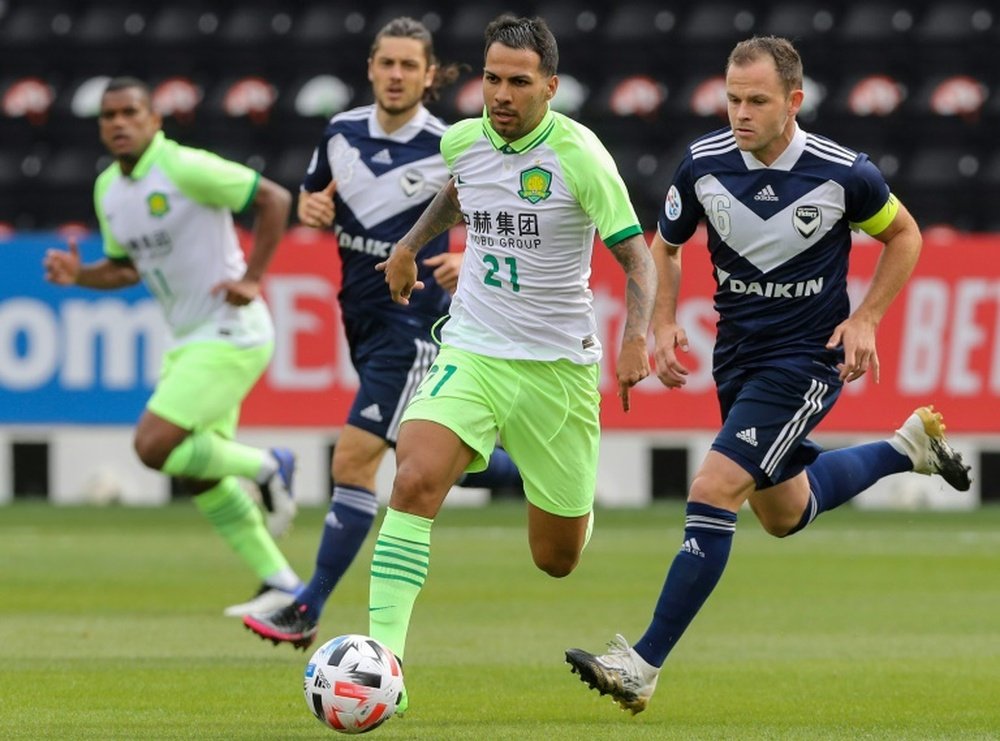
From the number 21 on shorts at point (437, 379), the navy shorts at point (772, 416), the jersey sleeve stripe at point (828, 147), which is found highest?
the jersey sleeve stripe at point (828, 147)

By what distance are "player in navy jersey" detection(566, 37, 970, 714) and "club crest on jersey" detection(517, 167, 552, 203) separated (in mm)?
704

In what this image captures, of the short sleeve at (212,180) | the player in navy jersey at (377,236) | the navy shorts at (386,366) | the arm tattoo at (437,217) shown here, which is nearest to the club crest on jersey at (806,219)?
the arm tattoo at (437,217)

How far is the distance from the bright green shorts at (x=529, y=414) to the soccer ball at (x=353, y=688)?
0.89 metres

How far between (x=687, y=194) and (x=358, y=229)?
82.9 inches

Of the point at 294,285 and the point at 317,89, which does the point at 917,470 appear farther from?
the point at 317,89

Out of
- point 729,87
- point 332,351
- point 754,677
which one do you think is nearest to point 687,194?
point 729,87

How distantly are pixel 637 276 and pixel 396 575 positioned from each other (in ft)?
4.16

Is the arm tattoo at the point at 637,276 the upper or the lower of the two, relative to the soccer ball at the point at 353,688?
upper

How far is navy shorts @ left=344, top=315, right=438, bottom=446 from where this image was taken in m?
8.90

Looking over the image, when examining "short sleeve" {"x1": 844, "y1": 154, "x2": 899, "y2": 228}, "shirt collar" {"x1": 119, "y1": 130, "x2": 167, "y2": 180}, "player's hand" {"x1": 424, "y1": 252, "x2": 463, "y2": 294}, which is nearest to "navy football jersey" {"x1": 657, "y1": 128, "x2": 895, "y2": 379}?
"short sleeve" {"x1": 844, "y1": 154, "x2": 899, "y2": 228}

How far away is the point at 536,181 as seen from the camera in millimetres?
6828

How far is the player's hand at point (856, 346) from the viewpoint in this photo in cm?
693

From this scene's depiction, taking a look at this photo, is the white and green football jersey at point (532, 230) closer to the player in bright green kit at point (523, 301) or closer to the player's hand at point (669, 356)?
the player in bright green kit at point (523, 301)

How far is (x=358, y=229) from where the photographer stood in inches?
358
